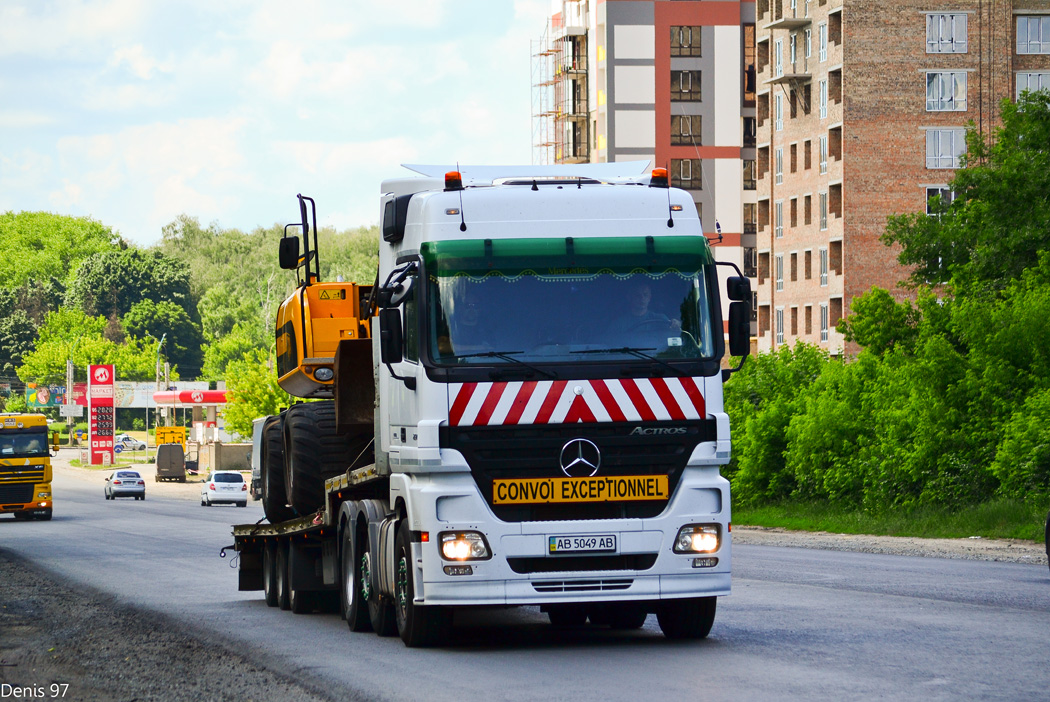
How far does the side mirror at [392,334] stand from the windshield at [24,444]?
40.2 m

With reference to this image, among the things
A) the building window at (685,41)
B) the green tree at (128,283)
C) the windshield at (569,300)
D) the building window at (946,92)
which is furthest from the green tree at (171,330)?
the windshield at (569,300)

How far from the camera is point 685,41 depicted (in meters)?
115

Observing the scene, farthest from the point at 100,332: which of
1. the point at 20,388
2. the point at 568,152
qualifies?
the point at 568,152

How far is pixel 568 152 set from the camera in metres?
121

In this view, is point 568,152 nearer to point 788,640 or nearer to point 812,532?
point 812,532

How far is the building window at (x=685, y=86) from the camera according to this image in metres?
115

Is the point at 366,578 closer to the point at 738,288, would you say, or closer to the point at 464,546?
the point at 464,546

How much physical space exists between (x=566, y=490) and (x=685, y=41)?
104346 millimetres

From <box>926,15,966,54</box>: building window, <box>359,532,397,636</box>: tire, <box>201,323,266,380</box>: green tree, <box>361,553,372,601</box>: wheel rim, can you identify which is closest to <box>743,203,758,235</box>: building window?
<box>926,15,966,54</box>: building window

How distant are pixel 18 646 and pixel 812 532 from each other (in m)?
26.5

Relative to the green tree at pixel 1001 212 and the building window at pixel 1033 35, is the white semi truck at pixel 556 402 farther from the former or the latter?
the building window at pixel 1033 35

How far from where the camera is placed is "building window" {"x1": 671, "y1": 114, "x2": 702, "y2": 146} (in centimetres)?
11481

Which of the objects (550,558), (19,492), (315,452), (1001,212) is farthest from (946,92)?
(550,558)

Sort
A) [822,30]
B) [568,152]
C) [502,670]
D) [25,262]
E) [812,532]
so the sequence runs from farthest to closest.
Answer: [25,262] < [568,152] < [822,30] < [812,532] < [502,670]
